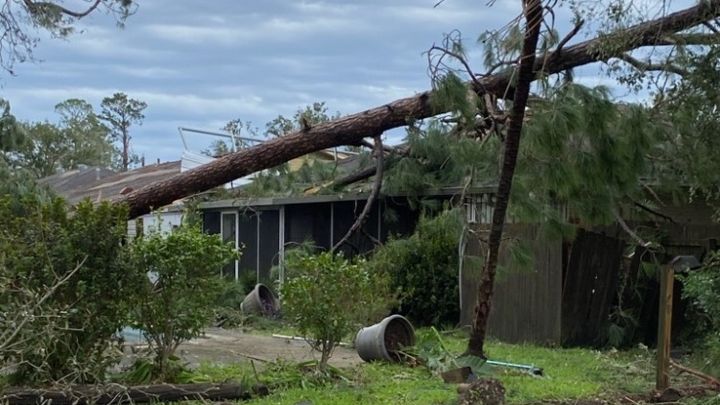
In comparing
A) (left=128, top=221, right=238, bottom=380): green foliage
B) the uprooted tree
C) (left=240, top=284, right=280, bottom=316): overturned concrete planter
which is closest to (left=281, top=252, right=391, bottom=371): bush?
(left=128, top=221, right=238, bottom=380): green foliage

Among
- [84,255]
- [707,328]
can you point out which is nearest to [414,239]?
[707,328]

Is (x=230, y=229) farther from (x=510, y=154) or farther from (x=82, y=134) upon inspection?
(x=82, y=134)

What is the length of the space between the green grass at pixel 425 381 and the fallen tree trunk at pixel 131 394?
274 millimetres

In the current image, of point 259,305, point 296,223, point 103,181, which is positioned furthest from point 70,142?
point 259,305

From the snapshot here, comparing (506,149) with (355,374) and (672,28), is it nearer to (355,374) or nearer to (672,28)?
(672,28)

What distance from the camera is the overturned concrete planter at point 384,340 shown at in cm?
922

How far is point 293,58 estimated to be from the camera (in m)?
15.4

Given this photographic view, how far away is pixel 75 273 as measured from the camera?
726 centimetres

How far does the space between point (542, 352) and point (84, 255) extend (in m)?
5.80

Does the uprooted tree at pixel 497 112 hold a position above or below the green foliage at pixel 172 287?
above

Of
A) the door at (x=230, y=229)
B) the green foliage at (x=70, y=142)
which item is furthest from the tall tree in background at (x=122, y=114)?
the door at (x=230, y=229)

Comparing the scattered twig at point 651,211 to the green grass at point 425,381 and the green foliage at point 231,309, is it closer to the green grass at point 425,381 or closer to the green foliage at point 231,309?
the green grass at point 425,381

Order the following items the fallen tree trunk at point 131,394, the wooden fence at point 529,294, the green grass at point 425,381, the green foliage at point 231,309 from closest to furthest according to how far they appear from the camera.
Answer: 1. the fallen tree trunk at point 131,394
2. the green grass at point 425,381
3. the wooden fence at point 529,294
4. the green foliage at point 231,309

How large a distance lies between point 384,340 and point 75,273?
3504 mm
